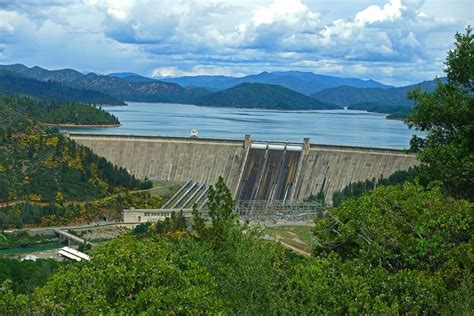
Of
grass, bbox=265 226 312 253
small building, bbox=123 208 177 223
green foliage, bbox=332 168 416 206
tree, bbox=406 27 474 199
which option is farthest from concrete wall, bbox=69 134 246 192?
tree, bbox=406 27 474 199

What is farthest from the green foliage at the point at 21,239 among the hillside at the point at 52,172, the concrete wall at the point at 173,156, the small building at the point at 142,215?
the concrete wall at the point at 173,156

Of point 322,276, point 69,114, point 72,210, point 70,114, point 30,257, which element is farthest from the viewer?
point 70,114

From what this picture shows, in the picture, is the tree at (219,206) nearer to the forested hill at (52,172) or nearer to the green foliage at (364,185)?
the green foliage at (364,185)

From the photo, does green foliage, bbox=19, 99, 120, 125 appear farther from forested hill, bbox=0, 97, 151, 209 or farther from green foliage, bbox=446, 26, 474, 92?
green foliage, bbox=446, 26, 474, 92

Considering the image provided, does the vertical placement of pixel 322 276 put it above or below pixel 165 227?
above

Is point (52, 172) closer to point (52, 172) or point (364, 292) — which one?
point (52, 172)

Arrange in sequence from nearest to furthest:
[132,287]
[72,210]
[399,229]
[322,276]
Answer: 1. [132,287]
2. [322,276]
3. [399,229]
4. [72,210]

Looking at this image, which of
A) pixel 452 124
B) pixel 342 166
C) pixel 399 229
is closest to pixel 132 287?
pixel 399 229

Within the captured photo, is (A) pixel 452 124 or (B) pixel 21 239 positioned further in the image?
(B) pixel 21 239
